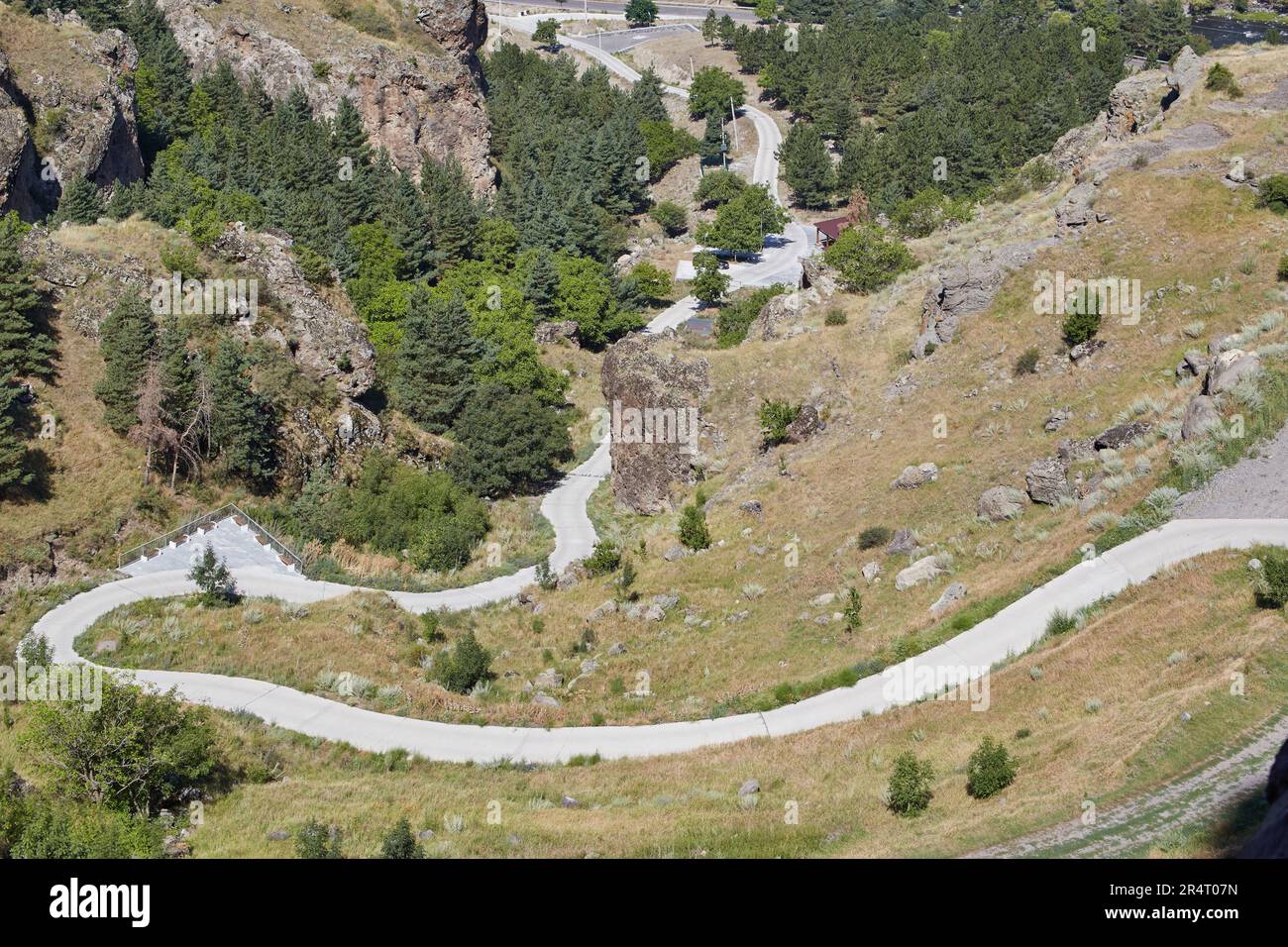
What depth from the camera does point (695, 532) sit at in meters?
55.8

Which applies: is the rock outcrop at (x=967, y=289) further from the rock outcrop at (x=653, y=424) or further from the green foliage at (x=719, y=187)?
the green foliage at (x=719, y=187)

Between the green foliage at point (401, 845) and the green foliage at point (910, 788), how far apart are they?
11176 millimetres

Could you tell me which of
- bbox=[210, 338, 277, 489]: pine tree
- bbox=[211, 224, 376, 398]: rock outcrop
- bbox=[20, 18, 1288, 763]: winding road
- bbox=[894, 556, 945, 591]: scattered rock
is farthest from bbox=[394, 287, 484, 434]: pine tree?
bbox=[894, 556, 945, 591]: scattered rock

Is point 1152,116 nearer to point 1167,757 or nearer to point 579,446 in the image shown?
point 579,446

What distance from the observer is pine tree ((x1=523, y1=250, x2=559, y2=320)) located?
10200 centimetres

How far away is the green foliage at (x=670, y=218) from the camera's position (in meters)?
129

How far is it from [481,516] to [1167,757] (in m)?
49.0

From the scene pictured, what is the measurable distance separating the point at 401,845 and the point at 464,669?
58.3 feet

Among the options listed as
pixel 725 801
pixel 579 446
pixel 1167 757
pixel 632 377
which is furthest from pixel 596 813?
pixel 579 446

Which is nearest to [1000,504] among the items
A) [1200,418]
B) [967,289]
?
[1200,418]

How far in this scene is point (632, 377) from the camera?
71.3 metres

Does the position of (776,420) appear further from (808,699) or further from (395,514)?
(808,699)

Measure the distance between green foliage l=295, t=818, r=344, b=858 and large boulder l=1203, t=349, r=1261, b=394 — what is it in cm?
3371

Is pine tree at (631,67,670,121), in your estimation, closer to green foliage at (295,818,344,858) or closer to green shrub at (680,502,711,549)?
green shrub at (680,502,711,549)
